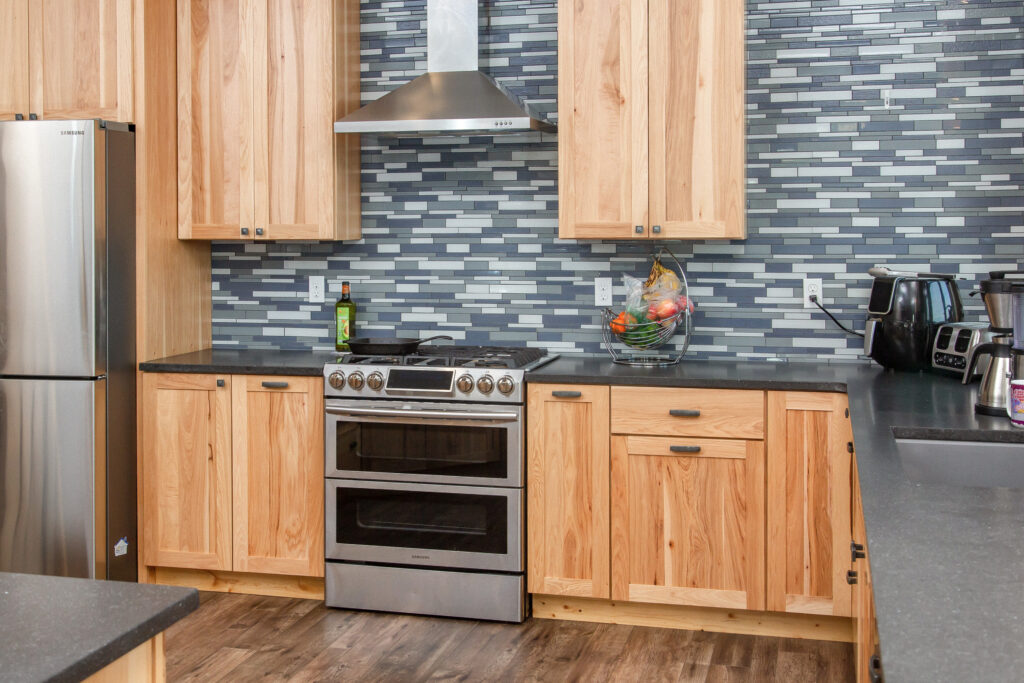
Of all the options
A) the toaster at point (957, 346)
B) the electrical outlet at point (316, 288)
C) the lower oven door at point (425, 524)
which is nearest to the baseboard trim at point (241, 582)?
the lower oven door at point (425, 524)

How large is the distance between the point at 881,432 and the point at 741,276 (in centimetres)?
152

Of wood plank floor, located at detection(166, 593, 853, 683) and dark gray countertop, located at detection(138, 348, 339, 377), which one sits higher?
dark gray countertop, located at detection(138, 348, 339, 377)

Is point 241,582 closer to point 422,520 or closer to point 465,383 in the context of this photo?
point 422,520

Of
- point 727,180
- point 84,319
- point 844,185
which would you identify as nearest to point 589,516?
point 727,180

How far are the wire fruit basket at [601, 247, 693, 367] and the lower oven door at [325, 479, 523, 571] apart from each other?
67 centimetres

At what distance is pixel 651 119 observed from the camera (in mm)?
3496

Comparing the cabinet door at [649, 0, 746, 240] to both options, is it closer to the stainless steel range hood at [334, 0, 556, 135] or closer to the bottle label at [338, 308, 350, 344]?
the stainless steel range hood at [334, 0, 556, 135]

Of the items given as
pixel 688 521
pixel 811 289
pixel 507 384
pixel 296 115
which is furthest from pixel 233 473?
pixel 811 289

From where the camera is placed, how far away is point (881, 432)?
91.0 inches

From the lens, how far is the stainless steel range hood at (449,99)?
11.5 ft

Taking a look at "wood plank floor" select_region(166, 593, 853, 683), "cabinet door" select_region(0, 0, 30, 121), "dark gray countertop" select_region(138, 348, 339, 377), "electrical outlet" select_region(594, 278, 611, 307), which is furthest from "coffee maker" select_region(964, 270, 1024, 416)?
"cabinet door" select_region(0, 0, 30, 121)

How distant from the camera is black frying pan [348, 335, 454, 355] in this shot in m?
3.69

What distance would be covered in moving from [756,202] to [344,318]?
1.60 meters

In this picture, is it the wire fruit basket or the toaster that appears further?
the wire fruit basket
